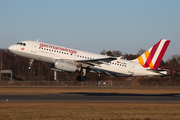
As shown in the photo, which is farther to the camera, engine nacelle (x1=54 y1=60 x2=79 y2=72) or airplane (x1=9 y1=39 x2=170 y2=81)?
airplane (x1=9 y1=39 x2=170 y2=81)

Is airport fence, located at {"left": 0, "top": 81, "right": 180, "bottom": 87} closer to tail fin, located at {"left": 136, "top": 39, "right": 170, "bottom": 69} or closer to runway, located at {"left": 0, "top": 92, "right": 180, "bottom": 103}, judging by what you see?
→ tail fin, located at {"left": 136, "top": 39, "right": 170, "bottom": 69}

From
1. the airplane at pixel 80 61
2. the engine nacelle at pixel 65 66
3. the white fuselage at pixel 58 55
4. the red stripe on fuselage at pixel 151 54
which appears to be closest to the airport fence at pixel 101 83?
the red stripe on fuselage at pixel 151 54

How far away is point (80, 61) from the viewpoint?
1371 inches

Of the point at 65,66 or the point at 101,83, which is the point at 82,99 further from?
the point at 101,83

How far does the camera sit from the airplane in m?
34.2

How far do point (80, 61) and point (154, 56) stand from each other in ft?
44.6

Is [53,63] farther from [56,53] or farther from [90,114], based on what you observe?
[90,114]

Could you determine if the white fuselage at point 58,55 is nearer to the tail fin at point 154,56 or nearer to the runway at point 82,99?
the tail fin at point 154,56

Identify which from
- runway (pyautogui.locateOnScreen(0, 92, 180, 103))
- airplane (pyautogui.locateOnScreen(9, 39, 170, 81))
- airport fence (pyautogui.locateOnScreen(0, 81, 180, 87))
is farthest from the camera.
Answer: airport fence (pyautogui.locateOnScreen(0, 81, 180, 87))

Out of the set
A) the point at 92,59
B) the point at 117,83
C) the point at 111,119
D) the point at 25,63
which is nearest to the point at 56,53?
the point at 92,59

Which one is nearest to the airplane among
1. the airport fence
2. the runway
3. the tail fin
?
the tail fin

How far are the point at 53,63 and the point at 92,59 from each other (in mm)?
5514

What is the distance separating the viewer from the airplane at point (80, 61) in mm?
34156

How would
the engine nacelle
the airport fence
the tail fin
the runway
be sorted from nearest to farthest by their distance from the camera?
1. the runway
2. the engine nacelle
3. the tail fin
4. the airport fence
